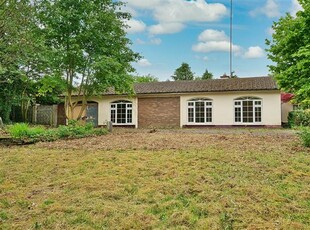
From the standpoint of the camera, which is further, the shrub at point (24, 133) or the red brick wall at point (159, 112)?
the red brick wall at point (159, 112)

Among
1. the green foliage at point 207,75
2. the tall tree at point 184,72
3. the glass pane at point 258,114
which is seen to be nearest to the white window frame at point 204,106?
the glass pane at point 258,114

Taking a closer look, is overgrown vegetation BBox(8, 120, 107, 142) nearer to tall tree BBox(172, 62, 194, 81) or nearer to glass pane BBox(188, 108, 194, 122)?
glass pane BBox(188, 108, 194, 122)

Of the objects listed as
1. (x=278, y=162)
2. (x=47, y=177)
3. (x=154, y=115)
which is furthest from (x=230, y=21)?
(x=47, y=177)

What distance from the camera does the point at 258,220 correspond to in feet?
13.8

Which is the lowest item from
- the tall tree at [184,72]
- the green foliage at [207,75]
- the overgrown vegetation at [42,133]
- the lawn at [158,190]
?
the lawn at [158,190]

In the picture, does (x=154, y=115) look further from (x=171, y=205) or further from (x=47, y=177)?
(x=171, y=205)

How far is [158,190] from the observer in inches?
215

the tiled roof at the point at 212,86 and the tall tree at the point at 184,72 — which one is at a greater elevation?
the tall tree at the point at 184,72

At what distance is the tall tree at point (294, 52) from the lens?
988 cm

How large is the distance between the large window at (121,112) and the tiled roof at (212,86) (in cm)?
157

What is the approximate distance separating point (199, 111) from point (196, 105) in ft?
1.67

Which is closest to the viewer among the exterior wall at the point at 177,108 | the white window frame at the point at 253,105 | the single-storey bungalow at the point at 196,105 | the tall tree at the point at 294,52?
the tall tree at the point at 294,52

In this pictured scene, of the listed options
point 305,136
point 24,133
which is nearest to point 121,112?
point 24,133

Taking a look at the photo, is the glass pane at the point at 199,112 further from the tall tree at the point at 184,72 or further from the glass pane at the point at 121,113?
the tall tree at the point at 184,72
